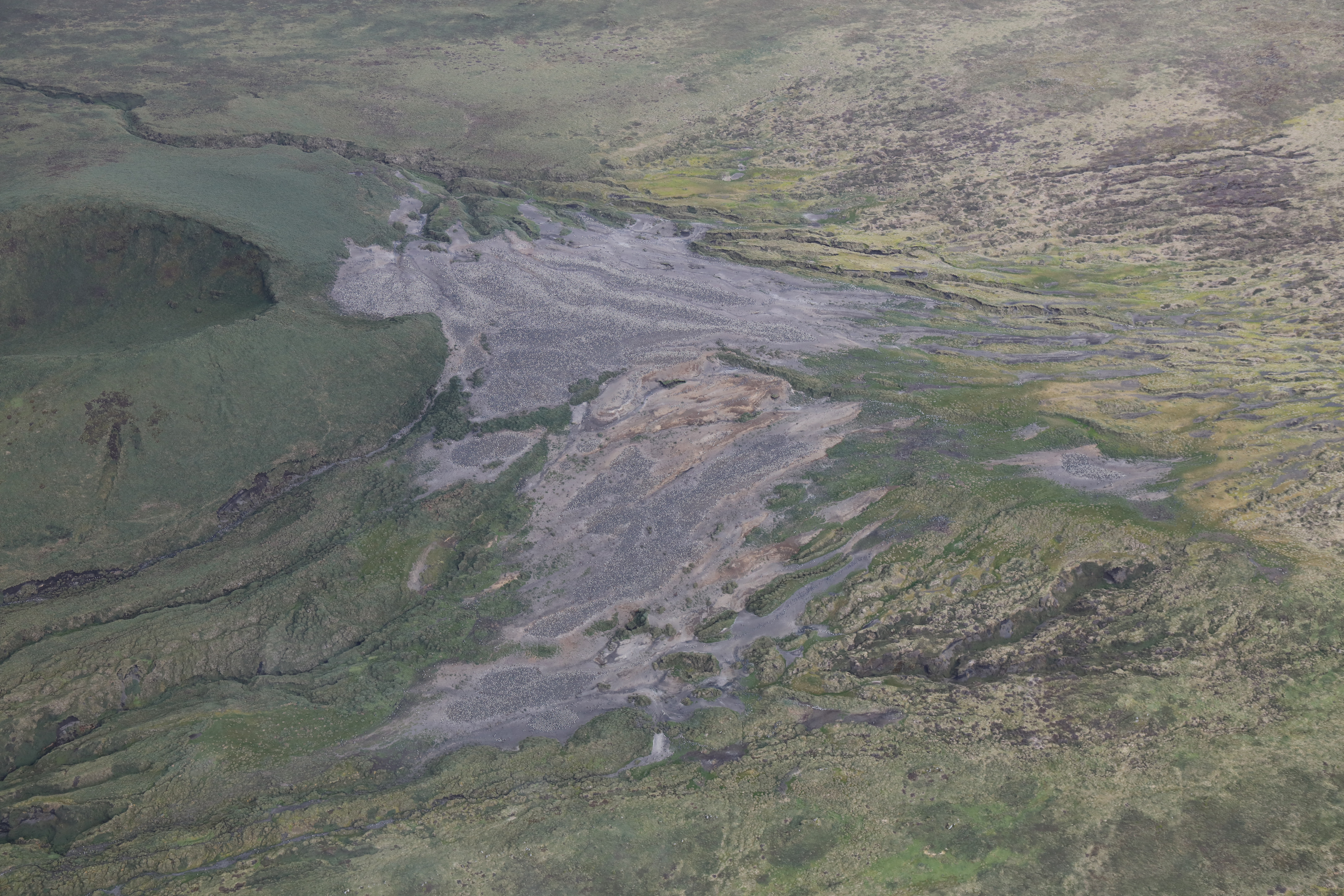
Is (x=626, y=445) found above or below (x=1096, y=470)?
above

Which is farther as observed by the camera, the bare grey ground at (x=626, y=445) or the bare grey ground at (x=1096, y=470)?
the bare grey ground at (x=1096, y=470)

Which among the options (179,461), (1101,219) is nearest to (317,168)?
(179,461)

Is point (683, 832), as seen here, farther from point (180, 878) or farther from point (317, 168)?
point (317, 168)

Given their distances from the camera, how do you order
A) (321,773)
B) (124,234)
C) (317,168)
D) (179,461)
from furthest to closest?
(317,168) → (124,234) → (179,461) → (321,773)

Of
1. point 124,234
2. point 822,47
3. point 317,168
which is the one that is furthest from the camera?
point 822,47

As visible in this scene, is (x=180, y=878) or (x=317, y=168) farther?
(x=317, y=168)

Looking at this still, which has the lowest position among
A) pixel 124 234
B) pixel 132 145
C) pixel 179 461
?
pixel 179 461

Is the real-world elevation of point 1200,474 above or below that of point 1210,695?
above

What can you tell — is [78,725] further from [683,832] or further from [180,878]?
[683,832]

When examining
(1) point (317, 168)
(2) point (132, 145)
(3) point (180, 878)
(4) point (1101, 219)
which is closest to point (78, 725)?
(3) point (180, 878)

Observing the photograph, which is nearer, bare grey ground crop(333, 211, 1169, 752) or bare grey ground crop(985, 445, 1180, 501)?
bare grey ground crop(333, 211, 1169, 752)
